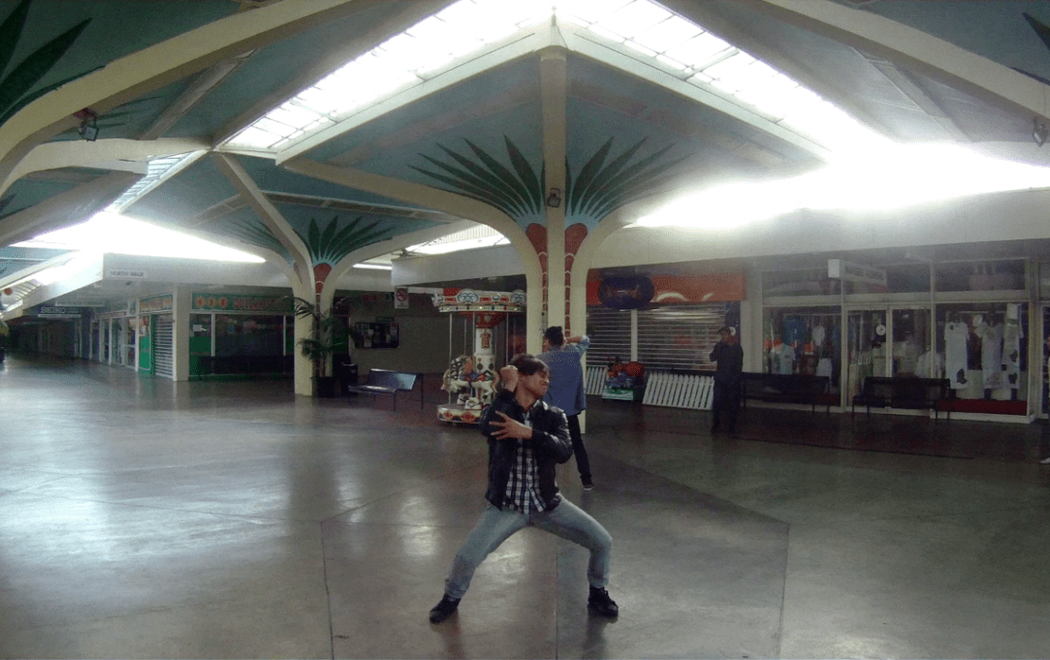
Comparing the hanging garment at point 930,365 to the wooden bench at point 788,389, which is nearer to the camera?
the hanging garment at point 930,365

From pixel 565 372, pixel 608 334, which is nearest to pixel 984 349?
pixel 608 334

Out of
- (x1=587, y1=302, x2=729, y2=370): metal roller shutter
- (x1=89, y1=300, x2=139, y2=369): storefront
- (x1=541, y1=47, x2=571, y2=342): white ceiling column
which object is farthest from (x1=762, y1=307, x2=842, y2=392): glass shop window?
(x1=89, y1=300, x2=139, y2=369): storefront

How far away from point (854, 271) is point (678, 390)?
184 inches

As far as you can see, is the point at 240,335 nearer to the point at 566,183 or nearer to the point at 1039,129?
the point at 566,183

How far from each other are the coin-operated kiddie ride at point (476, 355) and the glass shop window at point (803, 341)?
19.1 feet

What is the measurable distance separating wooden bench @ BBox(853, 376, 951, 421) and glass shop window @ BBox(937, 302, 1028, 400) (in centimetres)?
60

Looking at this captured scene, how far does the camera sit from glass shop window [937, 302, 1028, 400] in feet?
41.9

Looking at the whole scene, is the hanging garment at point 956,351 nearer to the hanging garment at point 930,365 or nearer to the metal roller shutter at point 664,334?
the hanging garment at point 930,365

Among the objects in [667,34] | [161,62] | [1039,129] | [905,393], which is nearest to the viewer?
[161,62]

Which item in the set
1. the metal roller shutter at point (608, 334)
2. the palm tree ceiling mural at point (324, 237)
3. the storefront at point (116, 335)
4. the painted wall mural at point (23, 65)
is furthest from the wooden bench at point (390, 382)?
the storefront at point (116, 335)

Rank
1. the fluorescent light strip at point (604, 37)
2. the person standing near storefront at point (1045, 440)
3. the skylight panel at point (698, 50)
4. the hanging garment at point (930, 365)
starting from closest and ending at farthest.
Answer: the fluorescent light strip at point (604, 37)
the skylight panel at point (698, 50)
the person standing near storefront at point (1045, 440)
the hanging garment at point (930, 365)

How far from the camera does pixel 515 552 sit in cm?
524

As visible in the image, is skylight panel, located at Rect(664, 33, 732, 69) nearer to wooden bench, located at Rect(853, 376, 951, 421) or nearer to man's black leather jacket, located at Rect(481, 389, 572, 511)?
man's black leather jacket, located at Rect(481, 389, 572, 511)

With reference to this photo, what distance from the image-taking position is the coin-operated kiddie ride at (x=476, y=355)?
12.0 meters
